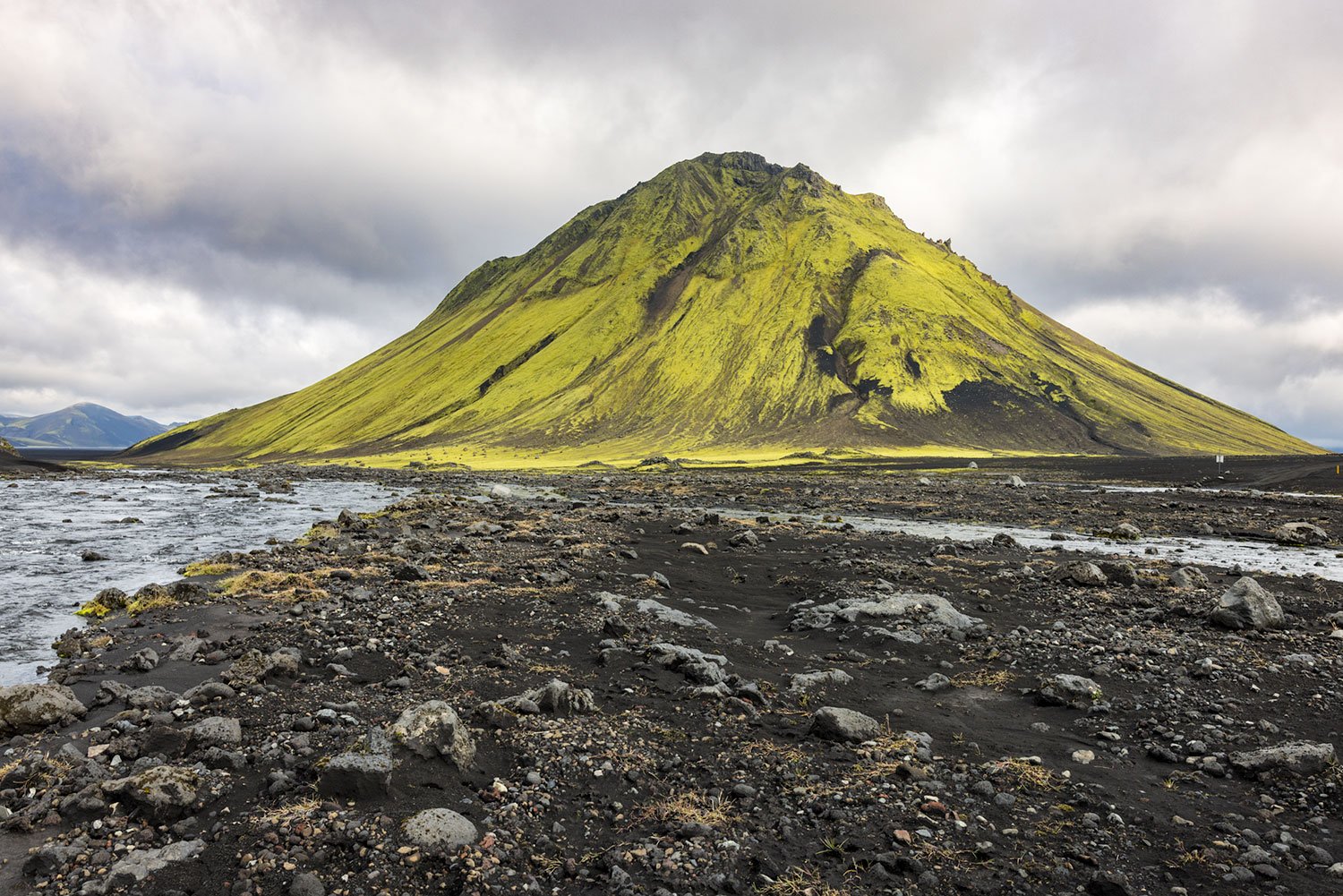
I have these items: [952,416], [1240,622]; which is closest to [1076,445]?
[952,416]

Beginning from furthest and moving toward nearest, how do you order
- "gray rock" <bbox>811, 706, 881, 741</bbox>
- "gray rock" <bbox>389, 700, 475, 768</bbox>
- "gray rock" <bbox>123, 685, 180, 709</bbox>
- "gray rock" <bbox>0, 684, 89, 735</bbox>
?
"gray rock" <bbox>123, 685, 180, 709</bbox>, "gray rock" <bbox>811, 706, 881, 741</bbox>, "gray rock" <bbox>0, 684, 89, 735</bbox>, "gray rock" <bbox>389, 700, 475, 768</bbox>

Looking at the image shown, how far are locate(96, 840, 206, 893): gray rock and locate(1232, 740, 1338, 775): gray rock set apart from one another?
1220cm

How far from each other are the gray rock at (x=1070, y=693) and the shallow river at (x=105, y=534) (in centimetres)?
1748

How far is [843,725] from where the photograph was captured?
9.22 m

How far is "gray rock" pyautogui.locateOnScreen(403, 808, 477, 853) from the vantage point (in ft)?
21.0

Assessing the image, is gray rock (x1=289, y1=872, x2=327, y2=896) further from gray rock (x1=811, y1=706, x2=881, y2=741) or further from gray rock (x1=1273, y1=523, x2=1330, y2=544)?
gray rock (x1=1273, y1=523, x2=1330, y2=544)

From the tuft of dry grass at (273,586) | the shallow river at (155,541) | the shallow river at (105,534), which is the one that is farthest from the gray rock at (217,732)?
the tuft of dry grass at (273,586)

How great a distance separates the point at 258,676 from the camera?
34.5 feet

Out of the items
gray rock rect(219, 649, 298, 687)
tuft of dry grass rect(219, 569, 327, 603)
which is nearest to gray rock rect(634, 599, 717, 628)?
gray rock rect(219, 649, 298, 687)

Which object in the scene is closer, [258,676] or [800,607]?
[258,676]

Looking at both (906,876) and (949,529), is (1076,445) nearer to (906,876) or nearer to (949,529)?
(949,529)

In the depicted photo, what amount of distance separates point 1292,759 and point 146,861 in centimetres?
1295

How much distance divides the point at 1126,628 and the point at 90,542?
3731cm

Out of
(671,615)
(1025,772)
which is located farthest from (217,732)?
(1025,772)
